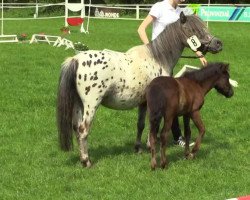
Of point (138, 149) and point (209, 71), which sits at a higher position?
point (209, 71)

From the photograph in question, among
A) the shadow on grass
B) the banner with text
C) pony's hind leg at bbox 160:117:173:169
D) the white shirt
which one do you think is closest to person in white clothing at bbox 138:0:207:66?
the white shirt

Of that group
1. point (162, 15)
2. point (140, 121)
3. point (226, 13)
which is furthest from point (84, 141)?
point (226, 13)

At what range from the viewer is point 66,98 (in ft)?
21.2

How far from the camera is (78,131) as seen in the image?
666cm

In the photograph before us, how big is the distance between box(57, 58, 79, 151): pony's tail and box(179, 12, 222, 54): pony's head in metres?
1.61

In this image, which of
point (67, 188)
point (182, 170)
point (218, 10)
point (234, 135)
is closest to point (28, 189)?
point (67, 188)

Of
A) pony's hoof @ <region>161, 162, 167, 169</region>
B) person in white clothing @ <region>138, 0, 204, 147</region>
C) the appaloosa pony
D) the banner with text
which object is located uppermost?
person in white clothing @ <region>138, 0, 204, 147</region>

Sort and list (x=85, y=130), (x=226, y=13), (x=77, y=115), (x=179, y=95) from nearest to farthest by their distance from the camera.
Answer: (x=179, y=95) < (x=85, y=130) < (x=77, y=115) < (x=226, y=13)

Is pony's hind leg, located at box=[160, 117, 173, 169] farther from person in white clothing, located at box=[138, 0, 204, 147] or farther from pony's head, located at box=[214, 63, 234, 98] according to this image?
person in white clothing, located at box=[138, 0, 204, 147]

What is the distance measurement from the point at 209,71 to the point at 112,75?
53.9 inches

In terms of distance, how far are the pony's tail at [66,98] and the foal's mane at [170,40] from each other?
1.25 meters

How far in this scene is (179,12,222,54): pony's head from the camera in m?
6.95

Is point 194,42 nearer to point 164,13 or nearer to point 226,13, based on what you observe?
point 164,13

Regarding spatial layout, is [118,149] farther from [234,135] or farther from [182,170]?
[234,135]
